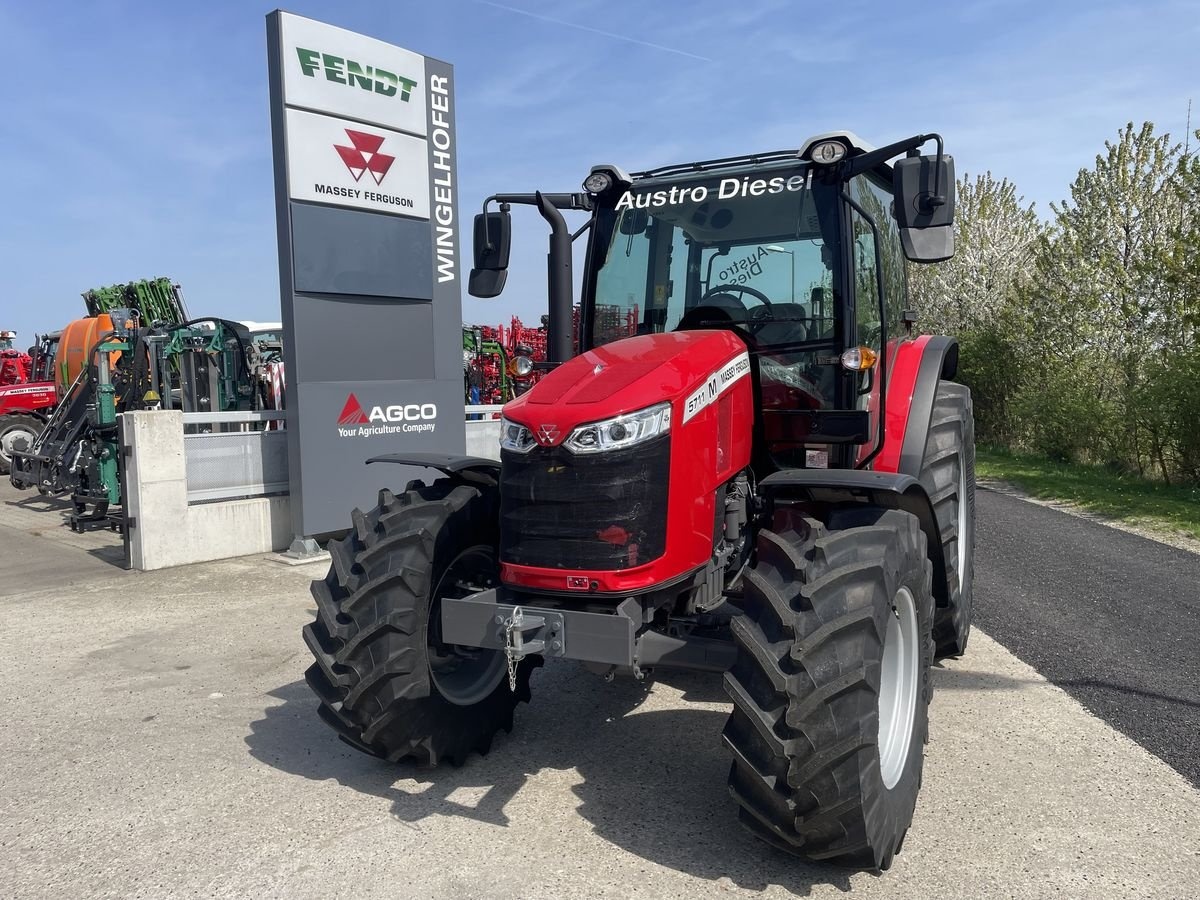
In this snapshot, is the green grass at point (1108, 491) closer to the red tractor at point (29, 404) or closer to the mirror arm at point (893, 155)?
the mirror arm at point (893, 155)

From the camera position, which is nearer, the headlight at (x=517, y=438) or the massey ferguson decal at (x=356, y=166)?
the headlight at (x=517, y=438)

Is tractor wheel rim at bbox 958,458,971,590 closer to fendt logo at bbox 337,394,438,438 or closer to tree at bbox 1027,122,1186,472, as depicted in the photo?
fendt logo at bbox 337,394,438,438

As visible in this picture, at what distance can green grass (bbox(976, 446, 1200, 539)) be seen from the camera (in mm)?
10047

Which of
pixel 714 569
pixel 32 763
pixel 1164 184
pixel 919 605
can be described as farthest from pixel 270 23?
pixel 1164 184

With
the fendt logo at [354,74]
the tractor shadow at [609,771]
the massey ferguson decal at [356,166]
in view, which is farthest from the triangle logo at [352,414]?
the tractor shadow at [609,771]

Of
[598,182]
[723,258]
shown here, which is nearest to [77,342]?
[598,182]

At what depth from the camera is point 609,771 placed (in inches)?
146

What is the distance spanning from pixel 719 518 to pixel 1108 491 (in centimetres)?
1101

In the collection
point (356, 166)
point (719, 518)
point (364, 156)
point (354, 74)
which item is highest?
point (354, 74)

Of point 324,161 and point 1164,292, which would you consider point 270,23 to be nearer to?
point 324,161

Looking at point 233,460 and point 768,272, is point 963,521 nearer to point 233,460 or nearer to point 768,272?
point 768,272

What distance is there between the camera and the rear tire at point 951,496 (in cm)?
442

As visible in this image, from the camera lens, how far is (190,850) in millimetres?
3111

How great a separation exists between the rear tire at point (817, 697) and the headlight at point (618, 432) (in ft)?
1.71
